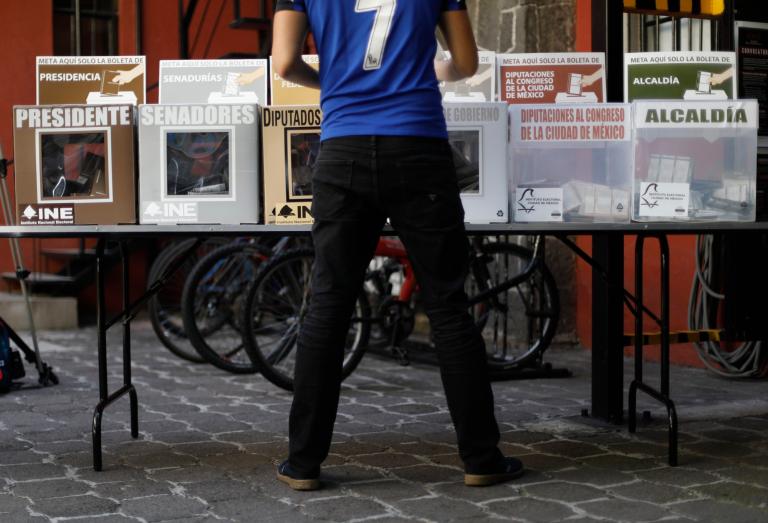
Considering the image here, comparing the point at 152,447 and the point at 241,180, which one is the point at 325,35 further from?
the point at 152,447

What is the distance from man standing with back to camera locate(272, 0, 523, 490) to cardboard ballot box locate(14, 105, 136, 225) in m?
0.74

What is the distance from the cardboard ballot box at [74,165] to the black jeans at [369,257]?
0.80 m

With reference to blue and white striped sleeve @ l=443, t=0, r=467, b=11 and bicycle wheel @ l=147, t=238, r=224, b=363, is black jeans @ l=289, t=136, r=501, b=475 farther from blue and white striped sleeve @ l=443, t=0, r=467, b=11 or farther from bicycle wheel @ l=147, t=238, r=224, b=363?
bicycle wheel @ l=147, t=238, r=224, b=363

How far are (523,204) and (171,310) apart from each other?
3.88 meters

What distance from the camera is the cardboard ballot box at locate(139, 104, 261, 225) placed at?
4102 mm

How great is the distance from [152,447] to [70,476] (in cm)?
53

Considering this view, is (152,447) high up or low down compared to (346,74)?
down

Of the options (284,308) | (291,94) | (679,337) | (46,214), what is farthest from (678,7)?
(46,214)

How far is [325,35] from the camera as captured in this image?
147 inches

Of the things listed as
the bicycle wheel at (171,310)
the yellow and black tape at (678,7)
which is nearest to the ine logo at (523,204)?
the yellow and black tape at (678,7)

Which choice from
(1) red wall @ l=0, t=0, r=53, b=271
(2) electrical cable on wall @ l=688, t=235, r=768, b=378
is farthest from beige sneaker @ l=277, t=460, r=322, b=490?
(1) red wall @ l=0, t=0, r=53, b=271

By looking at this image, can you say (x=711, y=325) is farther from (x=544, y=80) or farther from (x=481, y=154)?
(x=481, y=154)

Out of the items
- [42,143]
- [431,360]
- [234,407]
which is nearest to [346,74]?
[42,143]

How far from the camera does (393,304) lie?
6727mm
